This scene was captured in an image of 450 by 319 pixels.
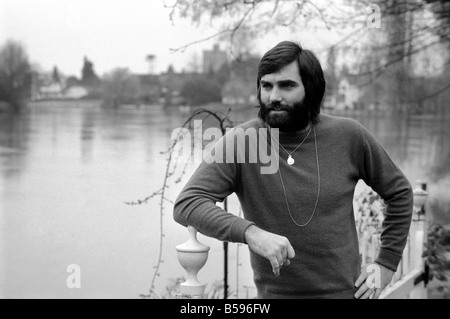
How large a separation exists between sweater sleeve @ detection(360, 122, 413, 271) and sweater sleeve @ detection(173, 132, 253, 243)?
30cm

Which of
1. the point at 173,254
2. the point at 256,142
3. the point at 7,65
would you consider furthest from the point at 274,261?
the point at 7,65

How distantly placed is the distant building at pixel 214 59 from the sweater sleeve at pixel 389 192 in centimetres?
206

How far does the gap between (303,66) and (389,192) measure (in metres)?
0.35

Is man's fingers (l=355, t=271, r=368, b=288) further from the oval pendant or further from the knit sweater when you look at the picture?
the oval pendant

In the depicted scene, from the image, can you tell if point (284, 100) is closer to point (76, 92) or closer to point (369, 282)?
point (369, 282)

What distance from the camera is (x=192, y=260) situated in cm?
139

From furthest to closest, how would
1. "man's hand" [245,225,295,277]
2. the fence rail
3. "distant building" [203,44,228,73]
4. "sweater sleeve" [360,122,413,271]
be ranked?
"distant building" [203,44,228,73], the fence rail, "sweater sleeve" [360,122,413,271], "man's hand" [245,225,295,277]

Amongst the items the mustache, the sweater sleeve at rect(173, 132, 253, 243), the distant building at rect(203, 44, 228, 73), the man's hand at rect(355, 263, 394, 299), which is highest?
the distant building at rect(203, 44, 228, 73)

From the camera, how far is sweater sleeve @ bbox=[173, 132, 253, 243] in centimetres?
114

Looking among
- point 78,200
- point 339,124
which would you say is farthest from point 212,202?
point 78,200

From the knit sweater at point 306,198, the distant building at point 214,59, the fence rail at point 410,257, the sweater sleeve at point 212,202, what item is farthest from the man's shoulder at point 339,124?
the distant building at point 214,59

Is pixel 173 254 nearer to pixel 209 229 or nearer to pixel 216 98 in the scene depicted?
pixel 216 98

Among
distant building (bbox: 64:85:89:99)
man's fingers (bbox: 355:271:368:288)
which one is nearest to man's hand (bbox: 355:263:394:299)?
man's fingers (bbox: 355:271:368:288)
